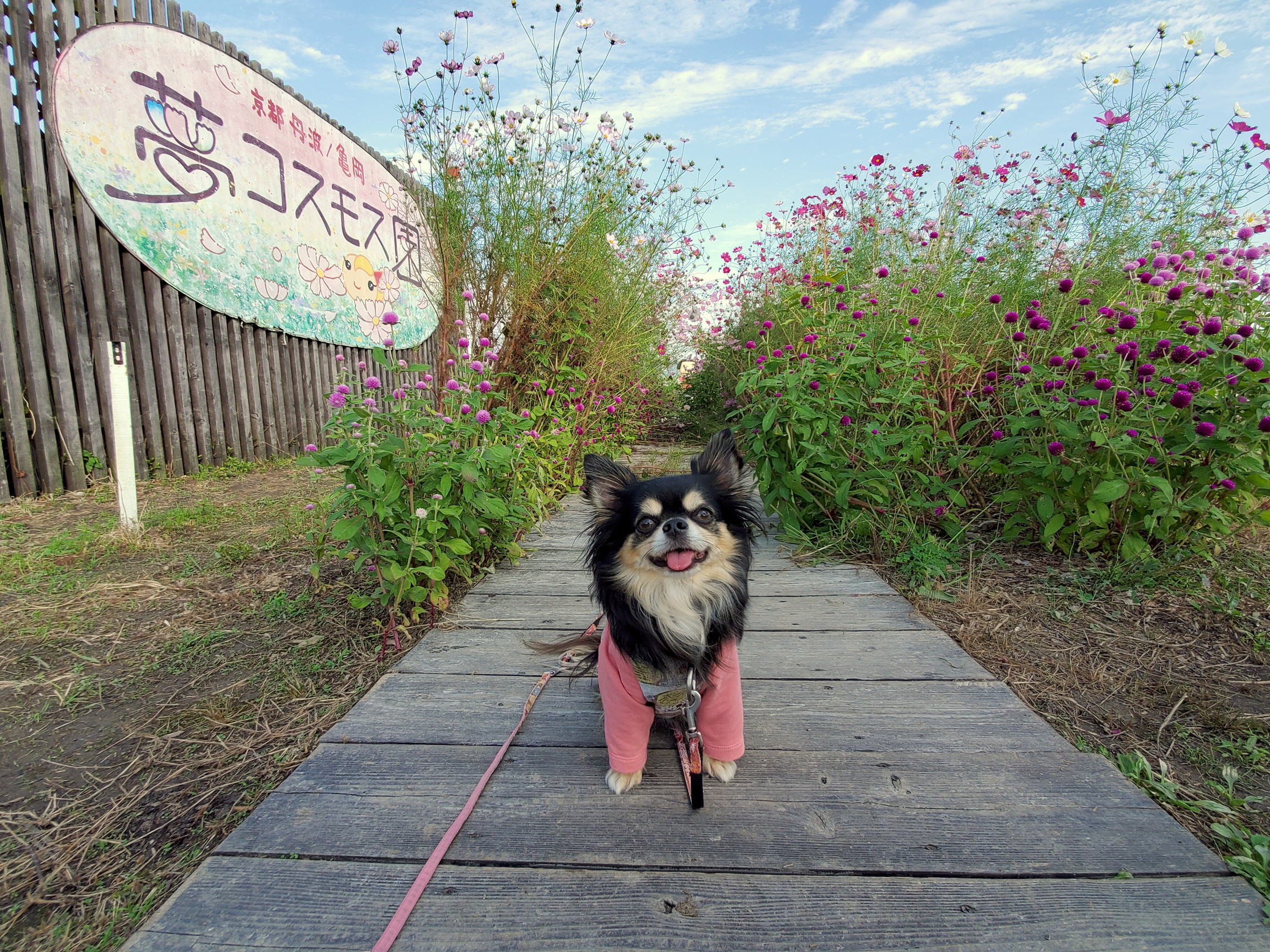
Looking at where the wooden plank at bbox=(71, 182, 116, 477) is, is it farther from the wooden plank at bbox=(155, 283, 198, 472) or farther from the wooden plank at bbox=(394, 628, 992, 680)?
the wooden plank at bbox=(394, 628, 992, 680)

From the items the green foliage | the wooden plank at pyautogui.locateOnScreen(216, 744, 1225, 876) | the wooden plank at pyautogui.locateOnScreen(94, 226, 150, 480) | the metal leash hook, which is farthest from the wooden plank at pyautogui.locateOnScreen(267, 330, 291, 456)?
the green foliage

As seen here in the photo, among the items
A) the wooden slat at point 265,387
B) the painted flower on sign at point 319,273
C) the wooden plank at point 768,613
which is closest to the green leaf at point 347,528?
the wooden plank at point 768,613

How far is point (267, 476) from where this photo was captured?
15.3ft

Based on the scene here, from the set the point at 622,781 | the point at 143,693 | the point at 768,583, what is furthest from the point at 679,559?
the point at 143,693

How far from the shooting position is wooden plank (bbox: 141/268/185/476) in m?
4.15

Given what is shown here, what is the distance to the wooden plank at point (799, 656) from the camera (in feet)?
6.48

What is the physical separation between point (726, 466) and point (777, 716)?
762 mm

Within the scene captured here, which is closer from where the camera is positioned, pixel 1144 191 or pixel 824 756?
pixel 824 756

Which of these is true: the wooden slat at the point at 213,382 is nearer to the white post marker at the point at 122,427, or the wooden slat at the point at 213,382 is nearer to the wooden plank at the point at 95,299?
the wooden plank at the point at 95,299

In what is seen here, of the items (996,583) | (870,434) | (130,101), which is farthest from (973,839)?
(130,101)

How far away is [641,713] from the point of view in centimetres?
145

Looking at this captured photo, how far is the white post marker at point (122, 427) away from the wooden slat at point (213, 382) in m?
1.81

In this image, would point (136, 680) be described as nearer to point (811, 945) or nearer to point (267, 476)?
point (811, 945)

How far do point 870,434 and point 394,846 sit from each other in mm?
2529
